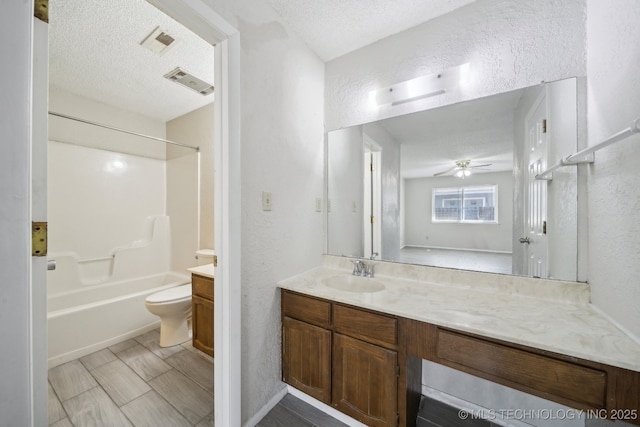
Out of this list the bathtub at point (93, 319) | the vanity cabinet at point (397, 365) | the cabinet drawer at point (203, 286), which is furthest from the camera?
the bathtub at point (93, 319)

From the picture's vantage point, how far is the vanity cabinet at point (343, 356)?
1151 millimetres

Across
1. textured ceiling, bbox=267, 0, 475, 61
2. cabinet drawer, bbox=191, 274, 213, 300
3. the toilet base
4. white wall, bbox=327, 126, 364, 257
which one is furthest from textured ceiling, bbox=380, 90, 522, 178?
the toilet base

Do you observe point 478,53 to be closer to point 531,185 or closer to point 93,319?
point 531,185

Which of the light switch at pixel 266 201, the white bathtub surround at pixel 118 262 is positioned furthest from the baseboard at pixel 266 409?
the white bathtub surround at pixel 118 262

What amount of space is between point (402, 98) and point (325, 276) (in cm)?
137

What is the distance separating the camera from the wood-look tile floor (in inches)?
55.1

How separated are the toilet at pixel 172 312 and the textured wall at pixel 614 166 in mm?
2739

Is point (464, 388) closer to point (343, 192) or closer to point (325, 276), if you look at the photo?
point (325, 276)

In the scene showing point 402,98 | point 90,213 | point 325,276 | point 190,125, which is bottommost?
point 325,276

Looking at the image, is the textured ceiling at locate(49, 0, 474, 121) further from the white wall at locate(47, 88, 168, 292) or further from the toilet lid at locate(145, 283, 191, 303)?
the toilet lid at locate(145, 283, 191, 303)

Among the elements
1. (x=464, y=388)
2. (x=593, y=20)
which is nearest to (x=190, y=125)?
(x=593, y=20)

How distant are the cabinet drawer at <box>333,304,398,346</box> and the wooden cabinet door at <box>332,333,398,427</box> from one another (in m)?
0.04

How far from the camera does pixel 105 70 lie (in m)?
2.00

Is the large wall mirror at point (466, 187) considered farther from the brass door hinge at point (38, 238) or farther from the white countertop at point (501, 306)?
the brass door hinge at point (38, 238)
